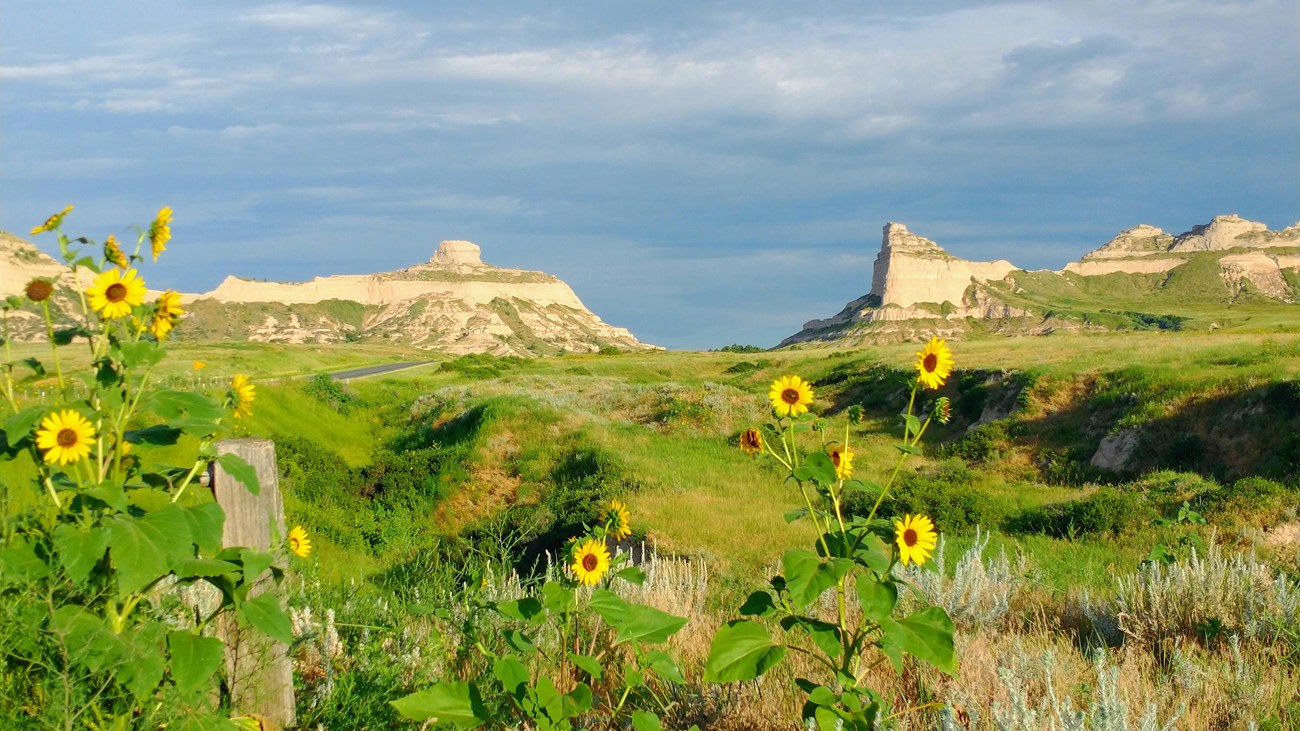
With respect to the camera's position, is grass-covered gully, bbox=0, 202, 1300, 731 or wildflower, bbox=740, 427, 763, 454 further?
wildflower, bbox=740, 427, 763, 454

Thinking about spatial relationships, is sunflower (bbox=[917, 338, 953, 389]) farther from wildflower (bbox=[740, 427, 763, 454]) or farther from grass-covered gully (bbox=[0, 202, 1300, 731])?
wildflower (bbox=[740, 427, 763, 454])

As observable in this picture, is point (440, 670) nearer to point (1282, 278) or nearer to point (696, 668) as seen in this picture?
point (696, 668)

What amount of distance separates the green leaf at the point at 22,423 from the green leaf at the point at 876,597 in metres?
2.53

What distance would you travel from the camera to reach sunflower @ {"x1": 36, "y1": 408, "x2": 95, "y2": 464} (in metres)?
2.76

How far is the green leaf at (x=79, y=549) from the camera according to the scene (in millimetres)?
2596

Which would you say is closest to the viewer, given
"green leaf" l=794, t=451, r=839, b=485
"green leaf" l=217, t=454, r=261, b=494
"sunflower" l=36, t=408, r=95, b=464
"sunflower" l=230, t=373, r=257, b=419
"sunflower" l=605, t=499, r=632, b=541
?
"sunflower" l=36, t=408, r=95, b=464

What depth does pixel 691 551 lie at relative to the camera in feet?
35.1

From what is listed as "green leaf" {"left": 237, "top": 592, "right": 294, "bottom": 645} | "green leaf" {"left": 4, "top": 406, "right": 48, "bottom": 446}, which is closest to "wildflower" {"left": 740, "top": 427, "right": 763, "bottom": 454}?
"green leaf" {"left": 237, "top": 592, "right": 294, "bottom": 645}

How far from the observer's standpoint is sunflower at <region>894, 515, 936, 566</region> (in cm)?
305

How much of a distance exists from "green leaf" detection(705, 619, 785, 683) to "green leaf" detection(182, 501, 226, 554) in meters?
1.53

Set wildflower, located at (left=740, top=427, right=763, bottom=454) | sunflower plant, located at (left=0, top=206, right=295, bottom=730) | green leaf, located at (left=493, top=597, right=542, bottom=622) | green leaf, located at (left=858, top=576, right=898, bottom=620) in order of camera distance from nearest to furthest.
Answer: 1. sunflower plant, located at (left=0, top=206, right=295, bottom=730)
2. green leaf, located at (left=858, top=576, right=898, bottom=620)
3. green leaf, located at (left=493, top=597, right=542, bottom=622)
4. wildflower, located at (left=740, top=427, right=763, bottom=454)

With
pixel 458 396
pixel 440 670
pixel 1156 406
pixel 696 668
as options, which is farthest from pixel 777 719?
pixel 458 396

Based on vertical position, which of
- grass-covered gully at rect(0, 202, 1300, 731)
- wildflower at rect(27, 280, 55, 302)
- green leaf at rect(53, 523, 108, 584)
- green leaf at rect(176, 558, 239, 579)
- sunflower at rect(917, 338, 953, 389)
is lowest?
grass-covered gully at rect(0, 202, 1300, 731)

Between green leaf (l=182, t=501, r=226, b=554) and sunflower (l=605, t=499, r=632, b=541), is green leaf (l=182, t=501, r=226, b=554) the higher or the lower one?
the higher one
